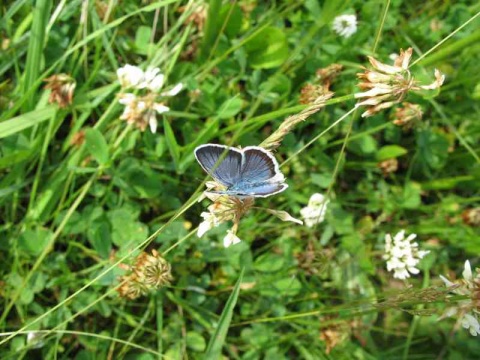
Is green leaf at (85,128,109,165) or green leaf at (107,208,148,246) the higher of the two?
green leaf at (85,128,109,165)

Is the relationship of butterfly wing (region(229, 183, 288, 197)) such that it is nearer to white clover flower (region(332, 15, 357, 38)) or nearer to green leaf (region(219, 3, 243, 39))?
green leaf (region(219, 3, 243, 39))

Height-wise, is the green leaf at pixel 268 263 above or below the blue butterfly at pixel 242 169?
below

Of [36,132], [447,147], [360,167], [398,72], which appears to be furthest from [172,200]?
[447,147]

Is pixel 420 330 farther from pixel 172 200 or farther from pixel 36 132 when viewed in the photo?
pixel 36 132

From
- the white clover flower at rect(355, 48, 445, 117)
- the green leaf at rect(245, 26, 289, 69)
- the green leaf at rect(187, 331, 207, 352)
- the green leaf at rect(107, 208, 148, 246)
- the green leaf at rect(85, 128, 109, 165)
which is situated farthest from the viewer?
the green leaf at rect(245, 26, 289, 69)

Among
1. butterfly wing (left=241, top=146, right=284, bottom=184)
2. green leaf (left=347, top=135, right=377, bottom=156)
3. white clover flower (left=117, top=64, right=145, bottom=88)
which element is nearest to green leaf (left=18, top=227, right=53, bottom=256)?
white clover flower (left=117, top=64, right=145, bottom=88)

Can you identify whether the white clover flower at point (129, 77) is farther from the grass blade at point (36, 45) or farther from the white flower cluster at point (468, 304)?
the white flower cluster at point (468, 304)

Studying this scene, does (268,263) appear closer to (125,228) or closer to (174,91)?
(125,228)

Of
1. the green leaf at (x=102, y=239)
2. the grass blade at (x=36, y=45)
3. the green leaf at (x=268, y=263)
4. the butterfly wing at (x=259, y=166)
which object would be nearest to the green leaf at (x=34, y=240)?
the green leaf at (x=102, y=239)
